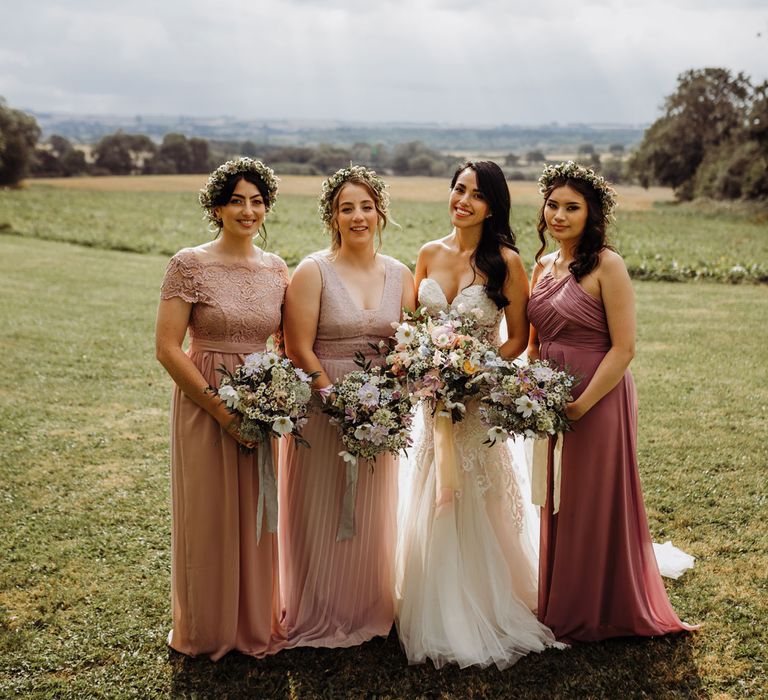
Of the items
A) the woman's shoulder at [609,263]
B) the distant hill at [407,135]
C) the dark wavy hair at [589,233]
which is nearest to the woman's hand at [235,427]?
the dark wavy hair at [589,233]

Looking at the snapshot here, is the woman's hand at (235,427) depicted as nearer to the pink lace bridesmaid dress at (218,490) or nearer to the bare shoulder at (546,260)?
the pink lace bridesmaid dress at (218,490)

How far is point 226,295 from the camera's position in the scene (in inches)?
174

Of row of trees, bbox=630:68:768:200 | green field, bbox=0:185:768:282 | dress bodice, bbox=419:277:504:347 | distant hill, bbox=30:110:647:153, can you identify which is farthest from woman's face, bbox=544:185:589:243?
distant hill, bbox=30:110:647:153

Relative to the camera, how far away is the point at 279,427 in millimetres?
4164

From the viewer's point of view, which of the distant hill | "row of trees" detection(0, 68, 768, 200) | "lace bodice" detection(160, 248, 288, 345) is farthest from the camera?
the distant hill

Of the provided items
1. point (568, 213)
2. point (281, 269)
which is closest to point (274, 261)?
point (281, 269)

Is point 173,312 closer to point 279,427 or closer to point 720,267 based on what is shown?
point 279,427

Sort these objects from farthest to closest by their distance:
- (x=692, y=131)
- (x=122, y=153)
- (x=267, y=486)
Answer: (x=122, y=153)
(x=692, y=131)
(x=267, y=486)

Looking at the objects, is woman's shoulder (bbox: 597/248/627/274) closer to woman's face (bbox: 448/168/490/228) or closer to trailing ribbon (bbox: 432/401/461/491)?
woman's face (bbox: 448/168/490/228)

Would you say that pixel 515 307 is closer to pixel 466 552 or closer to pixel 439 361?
pixel 439 361

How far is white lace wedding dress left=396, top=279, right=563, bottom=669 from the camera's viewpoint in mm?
4867

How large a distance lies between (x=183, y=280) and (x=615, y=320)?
264 centimetres

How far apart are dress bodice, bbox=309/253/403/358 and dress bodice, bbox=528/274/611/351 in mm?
957

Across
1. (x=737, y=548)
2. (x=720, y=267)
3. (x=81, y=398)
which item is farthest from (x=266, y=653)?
(x=720, y=267)
